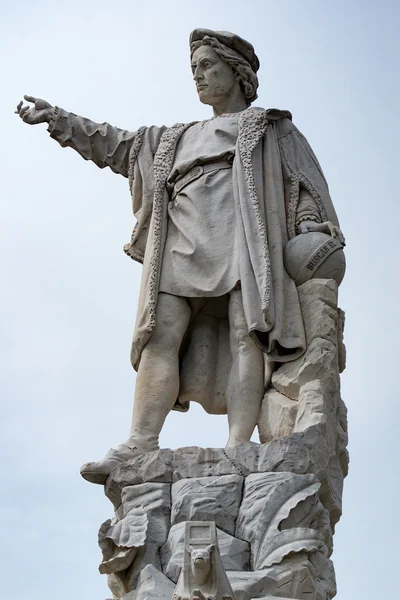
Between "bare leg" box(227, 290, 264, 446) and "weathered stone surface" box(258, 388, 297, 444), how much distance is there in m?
0.05

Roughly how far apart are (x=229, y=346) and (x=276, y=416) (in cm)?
92

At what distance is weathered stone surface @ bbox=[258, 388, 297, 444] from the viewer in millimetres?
10086

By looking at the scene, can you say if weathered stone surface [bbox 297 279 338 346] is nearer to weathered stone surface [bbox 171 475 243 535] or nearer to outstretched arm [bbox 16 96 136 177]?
weathered stone surface [bbox 171 475 243 535]

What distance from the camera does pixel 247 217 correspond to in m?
10.8

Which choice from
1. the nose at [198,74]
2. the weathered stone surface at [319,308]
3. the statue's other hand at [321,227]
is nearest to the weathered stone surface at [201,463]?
the weathered stone surface at [319,308]

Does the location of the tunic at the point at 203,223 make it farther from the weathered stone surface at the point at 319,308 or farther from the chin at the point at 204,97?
the weathered stone surface at the point at 319,308

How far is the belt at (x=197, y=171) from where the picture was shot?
36.8ft

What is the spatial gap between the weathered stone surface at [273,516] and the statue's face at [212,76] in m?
3.68

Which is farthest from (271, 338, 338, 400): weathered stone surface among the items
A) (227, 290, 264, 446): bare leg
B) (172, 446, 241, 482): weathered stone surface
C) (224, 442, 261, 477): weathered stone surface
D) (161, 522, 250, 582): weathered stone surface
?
(161, 522, 250, 582): weathered stone surface

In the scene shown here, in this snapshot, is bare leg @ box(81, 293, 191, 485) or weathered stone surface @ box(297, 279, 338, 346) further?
weathered stone surface @ box(297, 279, 338, 346)

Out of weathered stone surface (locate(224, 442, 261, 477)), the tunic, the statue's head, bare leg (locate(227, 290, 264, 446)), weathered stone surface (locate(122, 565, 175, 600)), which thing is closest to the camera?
weathered stone surface (locate(122, 565, 175, 600))

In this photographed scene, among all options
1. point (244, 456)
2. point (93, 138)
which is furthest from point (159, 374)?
point (93, 138)

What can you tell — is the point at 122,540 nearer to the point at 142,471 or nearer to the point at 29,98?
A: the point at 142,471

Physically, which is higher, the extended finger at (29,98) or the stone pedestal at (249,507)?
the extended finger at (29,98)
